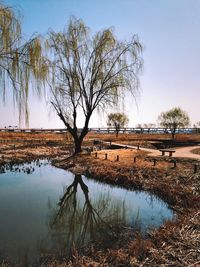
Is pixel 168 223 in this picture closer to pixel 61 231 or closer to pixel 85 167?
pixel 61 231

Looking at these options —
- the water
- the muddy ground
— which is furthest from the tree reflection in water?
the muddy ground

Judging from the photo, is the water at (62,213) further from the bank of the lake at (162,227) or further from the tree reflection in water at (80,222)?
the bank of the lake at (162,227)

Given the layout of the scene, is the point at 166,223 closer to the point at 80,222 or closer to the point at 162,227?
the point at 162,227

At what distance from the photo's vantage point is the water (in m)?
7.75

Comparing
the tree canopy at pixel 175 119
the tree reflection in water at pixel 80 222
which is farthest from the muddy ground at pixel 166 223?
the tree canopy at pixel 175 119

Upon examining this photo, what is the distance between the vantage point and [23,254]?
276 inches

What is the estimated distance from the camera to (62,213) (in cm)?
1098

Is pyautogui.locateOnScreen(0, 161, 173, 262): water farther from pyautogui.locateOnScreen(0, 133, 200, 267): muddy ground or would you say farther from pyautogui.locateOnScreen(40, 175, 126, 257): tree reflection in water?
pyautogui.locateOnScreen(0, 133, 200, 267): muddy ground

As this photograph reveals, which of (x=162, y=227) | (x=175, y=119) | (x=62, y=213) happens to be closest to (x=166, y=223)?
(x=162, y=227)

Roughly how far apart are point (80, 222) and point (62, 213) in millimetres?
1309

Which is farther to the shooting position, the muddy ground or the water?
the water

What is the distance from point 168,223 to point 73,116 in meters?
18.1

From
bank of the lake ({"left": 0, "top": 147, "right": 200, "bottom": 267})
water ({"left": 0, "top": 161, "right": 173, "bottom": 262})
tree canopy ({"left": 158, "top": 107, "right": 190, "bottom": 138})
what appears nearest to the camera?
bank of the lake ({"left": 0, "top": 147, "right": 200, "bottom": 267})

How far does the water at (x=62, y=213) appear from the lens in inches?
305
